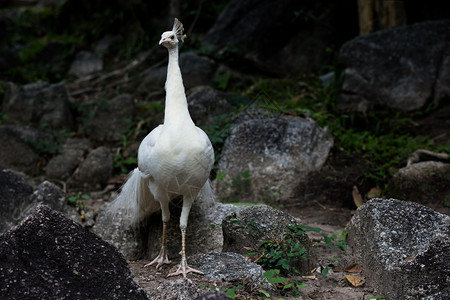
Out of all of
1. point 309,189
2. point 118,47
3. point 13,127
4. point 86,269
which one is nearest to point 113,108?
point 13,127

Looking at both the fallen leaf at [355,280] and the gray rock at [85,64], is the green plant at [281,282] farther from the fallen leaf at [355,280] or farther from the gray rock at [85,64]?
the gray rock at [85,64]

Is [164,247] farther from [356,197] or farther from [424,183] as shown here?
[424,183]

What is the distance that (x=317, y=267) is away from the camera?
4.04 metres

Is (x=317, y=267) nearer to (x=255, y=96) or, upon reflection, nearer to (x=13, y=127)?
(x=255, y=96)

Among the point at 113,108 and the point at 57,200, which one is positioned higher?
the point at 113,108

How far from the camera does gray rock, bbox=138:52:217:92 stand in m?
8.96

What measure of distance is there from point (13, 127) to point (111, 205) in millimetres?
3498

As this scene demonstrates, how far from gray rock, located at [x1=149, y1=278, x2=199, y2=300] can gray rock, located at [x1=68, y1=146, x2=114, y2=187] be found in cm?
422

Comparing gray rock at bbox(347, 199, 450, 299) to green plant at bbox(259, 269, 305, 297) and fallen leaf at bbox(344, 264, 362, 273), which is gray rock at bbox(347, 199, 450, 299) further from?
green plant at bbox(259, 269, 305, 297)

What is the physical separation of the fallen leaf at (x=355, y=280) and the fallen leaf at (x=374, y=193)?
2.33 metres

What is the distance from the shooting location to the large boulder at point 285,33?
30.5 feet

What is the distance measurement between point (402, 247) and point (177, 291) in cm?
168

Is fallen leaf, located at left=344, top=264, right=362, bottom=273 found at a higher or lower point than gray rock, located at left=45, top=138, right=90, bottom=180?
lower

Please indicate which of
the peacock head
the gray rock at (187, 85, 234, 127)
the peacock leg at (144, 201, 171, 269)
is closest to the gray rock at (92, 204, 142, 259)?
the peacock leg at (144, 201, 171, 269)
